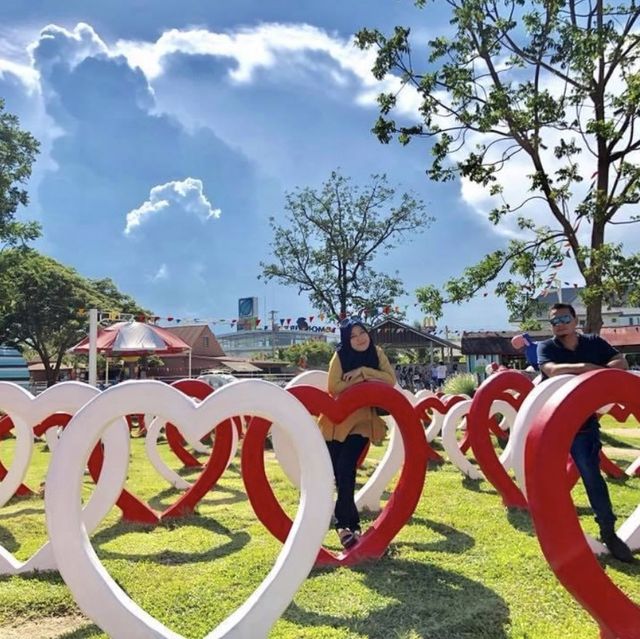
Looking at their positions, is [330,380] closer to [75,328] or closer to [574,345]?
[574,345]

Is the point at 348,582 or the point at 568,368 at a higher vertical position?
the point at 568,368

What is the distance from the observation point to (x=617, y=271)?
10.8m

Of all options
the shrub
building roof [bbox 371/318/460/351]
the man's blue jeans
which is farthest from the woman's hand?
building roof [bbox 371/318/460/351]

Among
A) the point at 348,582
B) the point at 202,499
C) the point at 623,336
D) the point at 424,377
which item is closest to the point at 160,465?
the point at 202,499

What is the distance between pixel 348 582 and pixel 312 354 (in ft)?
165

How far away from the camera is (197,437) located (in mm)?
3760

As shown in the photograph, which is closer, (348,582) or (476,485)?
(348,582)

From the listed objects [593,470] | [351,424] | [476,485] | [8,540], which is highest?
[351,424]

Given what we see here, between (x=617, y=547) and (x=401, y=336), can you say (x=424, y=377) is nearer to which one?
(x=401, y=336)

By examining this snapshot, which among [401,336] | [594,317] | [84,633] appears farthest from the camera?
[401,336]

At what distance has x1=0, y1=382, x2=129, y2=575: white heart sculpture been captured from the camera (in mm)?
4531

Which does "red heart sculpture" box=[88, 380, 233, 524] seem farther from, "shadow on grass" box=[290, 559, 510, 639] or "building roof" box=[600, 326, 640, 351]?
"building roof" box=[600, 326, 640, 351]

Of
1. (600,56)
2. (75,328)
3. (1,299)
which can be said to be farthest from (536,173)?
(75,328)

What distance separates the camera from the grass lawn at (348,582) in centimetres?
350
